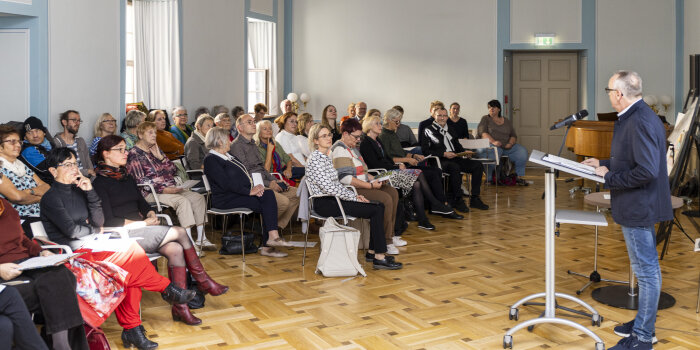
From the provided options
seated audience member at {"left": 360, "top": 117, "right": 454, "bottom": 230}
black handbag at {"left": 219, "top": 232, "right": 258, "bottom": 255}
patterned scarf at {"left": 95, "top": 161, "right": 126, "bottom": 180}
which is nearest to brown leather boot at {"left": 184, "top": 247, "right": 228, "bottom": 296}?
patterned scarf at {"left": 95, "top": 161, "right": 126, "bottom": 180}

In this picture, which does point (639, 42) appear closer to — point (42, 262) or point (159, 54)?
point (159, 54)

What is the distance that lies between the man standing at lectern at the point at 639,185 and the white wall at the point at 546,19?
889cm

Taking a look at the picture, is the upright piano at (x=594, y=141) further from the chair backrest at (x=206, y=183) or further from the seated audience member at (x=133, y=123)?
the seated audience member at (x=133, y=123)

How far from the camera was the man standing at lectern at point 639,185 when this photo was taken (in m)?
3.78

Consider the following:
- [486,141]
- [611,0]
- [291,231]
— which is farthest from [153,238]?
[611,0]

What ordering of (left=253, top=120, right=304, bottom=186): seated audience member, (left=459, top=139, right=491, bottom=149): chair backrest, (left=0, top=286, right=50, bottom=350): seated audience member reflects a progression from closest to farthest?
(left=0, top=286, right=50, bottom=350): seated audience member → (left=253, top=120, right=304, bottom=186): seated audience member → (left=459, top=139, right=491, bottom=149): chair backrest

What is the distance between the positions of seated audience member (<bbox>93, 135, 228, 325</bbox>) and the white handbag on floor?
1.09 metres

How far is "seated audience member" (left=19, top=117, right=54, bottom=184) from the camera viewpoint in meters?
6.27

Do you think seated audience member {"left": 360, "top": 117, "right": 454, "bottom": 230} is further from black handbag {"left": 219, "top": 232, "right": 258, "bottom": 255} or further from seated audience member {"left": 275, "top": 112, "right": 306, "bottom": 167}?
black handbag {"left": 219, "top": 232, "right": 258, "bottom": 255}

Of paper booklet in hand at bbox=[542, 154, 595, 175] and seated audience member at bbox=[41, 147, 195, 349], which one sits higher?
paper booklet in hand at bbox=[542, 154, 595, 175]

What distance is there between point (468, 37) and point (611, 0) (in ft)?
8.18

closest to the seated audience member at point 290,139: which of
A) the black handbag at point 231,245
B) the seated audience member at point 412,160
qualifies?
the seated audience member at point 412,160

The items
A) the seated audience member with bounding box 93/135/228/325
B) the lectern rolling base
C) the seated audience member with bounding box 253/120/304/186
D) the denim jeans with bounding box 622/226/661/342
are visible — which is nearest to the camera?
the denim jeans with bounding box 622/226/661/342

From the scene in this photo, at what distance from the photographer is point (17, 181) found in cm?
563
